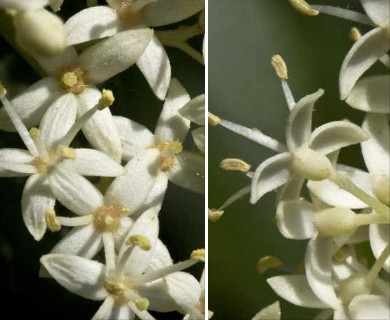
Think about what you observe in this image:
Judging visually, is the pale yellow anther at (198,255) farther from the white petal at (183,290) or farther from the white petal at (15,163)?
the white petal at (15,163)

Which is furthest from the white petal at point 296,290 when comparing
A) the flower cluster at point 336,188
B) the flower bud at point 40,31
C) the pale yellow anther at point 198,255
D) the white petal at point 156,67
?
the flower bud at point 40,31

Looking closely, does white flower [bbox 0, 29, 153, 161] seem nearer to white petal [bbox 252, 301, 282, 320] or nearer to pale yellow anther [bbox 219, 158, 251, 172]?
pale yellow anther [bbox 219, 158, 251, 172]

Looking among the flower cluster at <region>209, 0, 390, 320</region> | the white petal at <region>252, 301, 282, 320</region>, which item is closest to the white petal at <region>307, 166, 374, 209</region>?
the flower cluster at <region>209, 0, 390, 320</region>

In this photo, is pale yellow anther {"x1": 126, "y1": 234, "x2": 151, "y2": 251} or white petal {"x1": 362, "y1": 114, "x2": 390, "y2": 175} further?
white petal {"x1": 362, "y1": 114, "x2": 390, "y2": 175}

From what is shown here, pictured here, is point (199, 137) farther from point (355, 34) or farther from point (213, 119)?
point (355, 34)

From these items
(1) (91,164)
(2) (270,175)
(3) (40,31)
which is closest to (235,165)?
(2) (270,175)

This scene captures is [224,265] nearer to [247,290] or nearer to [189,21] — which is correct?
[247,290]

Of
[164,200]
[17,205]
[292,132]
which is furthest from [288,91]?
[17,205]
